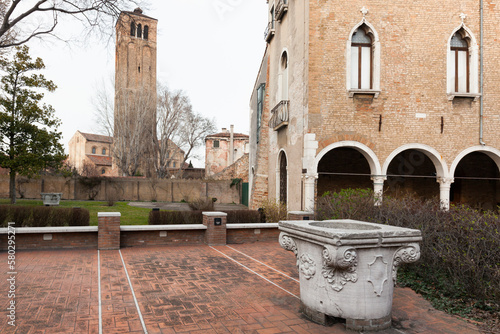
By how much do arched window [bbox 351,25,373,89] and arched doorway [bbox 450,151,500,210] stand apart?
706 centimetres

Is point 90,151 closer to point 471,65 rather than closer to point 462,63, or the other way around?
point 462,63

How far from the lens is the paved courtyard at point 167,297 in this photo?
4.34 meters

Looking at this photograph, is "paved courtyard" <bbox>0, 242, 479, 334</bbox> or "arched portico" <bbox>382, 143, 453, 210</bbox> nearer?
"paved courtyard" <bbox>0, 242, 479, 334</bbox>

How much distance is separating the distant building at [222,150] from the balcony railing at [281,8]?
31.2 meters

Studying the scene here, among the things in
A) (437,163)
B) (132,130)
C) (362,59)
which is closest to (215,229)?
(362,59)

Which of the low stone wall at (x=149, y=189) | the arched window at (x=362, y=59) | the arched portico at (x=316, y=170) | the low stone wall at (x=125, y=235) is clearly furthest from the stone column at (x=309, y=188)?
the low stone wall at (x=149, y=189)

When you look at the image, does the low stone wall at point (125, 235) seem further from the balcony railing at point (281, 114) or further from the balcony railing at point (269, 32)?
the balcony railing at point (269, 32)

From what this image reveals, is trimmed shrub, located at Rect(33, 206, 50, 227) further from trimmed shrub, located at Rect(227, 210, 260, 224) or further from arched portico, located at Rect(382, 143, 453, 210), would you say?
arched portico, located at Rect(382, 143, 453, 210)

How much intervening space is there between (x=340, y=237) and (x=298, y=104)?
10756 mm

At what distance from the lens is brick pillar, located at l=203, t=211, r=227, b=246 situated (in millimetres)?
9852

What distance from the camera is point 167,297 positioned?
5.36 metres

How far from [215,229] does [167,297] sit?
4528mm

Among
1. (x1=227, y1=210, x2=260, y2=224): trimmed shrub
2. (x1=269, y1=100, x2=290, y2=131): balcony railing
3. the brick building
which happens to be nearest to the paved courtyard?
(x1=227, y1=210, x2=260, y2=224): trimmed shrub

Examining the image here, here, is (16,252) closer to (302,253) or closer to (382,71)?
(302,253)
